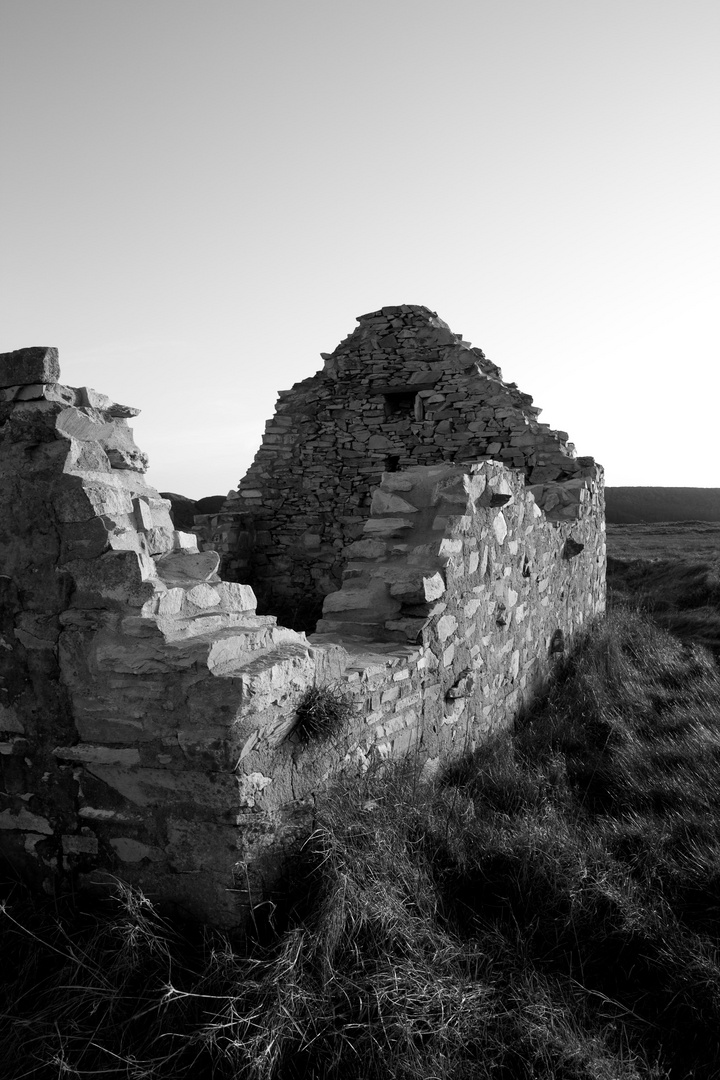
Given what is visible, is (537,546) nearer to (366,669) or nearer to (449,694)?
(449,694)

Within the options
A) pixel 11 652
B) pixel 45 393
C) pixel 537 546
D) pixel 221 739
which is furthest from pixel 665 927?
pixel 537 546

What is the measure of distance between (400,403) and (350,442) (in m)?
0.90

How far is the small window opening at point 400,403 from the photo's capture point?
33.3 feet

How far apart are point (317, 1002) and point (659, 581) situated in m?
10.1

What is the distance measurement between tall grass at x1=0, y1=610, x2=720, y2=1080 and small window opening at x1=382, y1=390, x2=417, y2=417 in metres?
7.14

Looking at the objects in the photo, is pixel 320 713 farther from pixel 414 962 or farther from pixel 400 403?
pixel 400 403

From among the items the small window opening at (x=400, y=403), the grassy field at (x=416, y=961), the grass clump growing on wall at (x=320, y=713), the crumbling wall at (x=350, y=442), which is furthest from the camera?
the small window opening at (x=400, y=403)

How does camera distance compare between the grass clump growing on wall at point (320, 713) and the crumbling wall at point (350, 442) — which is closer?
the grass clump growing on wall at point (320, 713)

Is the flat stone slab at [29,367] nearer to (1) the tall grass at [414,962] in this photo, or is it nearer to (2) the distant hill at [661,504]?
(1) the tall grass at [414,962]

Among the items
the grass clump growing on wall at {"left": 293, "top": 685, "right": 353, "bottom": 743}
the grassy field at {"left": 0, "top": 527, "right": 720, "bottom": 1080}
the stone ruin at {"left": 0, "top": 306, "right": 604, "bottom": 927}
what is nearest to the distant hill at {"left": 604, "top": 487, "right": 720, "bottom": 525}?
the stone ruin at {"left": 0, "top": 306, "right": 604, "bottom": 927}

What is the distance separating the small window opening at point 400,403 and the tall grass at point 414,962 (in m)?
7.14

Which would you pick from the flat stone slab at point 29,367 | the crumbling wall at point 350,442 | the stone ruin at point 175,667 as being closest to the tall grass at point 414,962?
the stone ruin at point 175,667

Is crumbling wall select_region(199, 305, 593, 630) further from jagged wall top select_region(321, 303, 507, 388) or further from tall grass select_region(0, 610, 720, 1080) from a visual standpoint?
tall grass select_region(0, 610, 720, 1080)

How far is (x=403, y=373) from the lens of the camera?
10.1m
